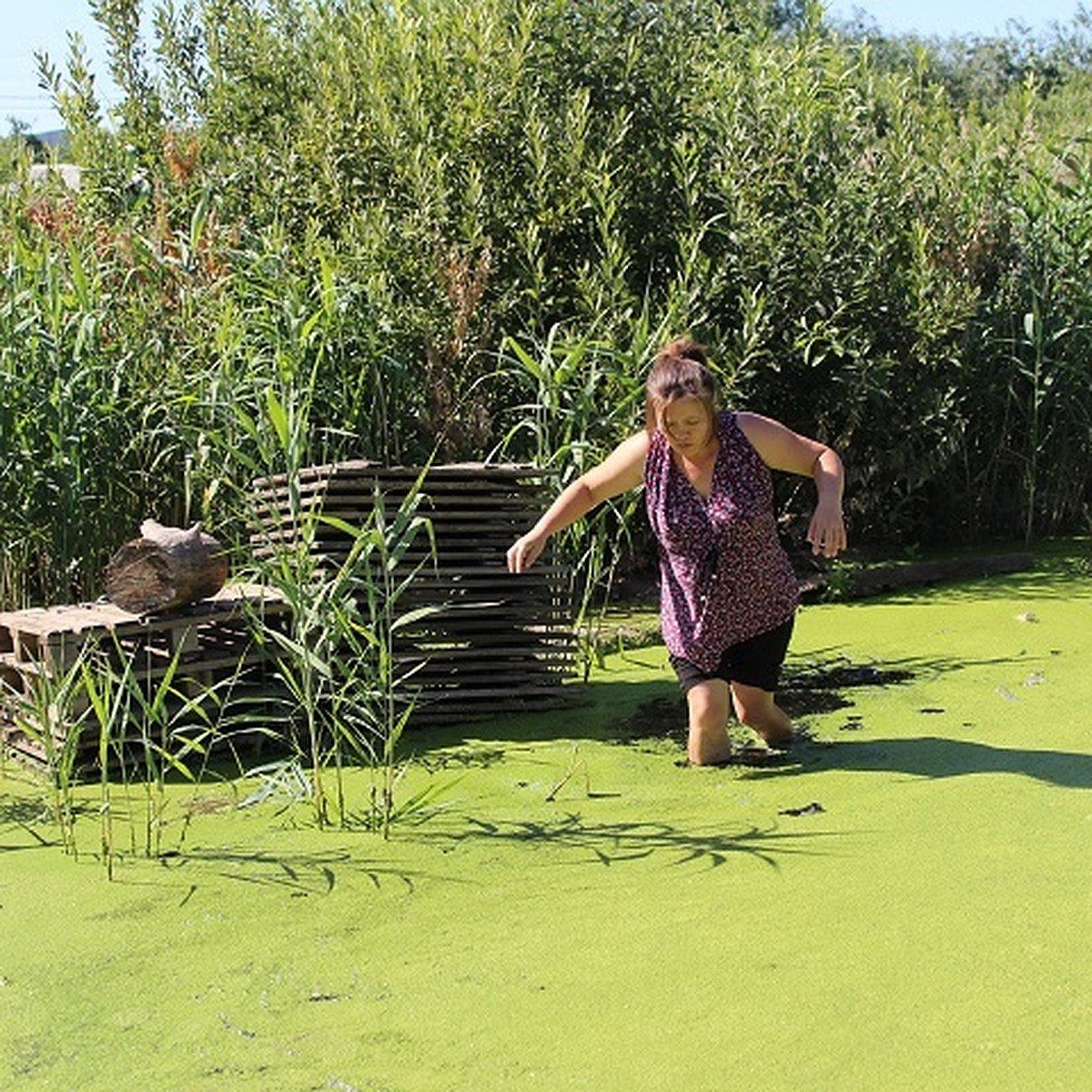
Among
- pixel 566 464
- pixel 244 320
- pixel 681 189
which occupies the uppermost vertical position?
pixel 681 189

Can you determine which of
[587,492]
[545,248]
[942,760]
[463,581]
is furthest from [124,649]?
[545,248]

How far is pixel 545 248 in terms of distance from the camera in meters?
7.63

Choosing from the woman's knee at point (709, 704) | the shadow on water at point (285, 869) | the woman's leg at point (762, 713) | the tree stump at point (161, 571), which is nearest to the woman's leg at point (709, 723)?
the woman's knee at point (709, 704)

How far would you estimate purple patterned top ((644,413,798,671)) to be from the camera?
4.73 meters

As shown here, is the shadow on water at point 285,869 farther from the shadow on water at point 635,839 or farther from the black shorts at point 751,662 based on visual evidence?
the black shorts at point 751,662

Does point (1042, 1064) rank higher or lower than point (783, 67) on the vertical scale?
lower

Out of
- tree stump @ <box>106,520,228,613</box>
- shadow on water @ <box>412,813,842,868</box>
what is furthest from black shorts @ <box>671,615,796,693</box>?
tree stump @ <box>106,520,228,613</box>

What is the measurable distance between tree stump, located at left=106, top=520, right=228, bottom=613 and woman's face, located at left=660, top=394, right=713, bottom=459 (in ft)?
4.12

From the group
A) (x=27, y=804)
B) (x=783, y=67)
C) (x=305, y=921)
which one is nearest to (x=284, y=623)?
(x=27, y=804)

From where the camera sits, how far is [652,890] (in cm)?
364

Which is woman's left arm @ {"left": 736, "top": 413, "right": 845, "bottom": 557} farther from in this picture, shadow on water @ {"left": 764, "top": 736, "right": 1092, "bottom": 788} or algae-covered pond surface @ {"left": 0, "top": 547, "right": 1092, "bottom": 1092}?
algae-covered pond surface @ {"left": 0, "top": 547, "right": 1092, "bottom": 1092}

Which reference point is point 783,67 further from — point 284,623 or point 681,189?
point 284,623

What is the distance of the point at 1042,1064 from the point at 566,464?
366 centimetres

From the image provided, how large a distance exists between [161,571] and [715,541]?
1501mm
